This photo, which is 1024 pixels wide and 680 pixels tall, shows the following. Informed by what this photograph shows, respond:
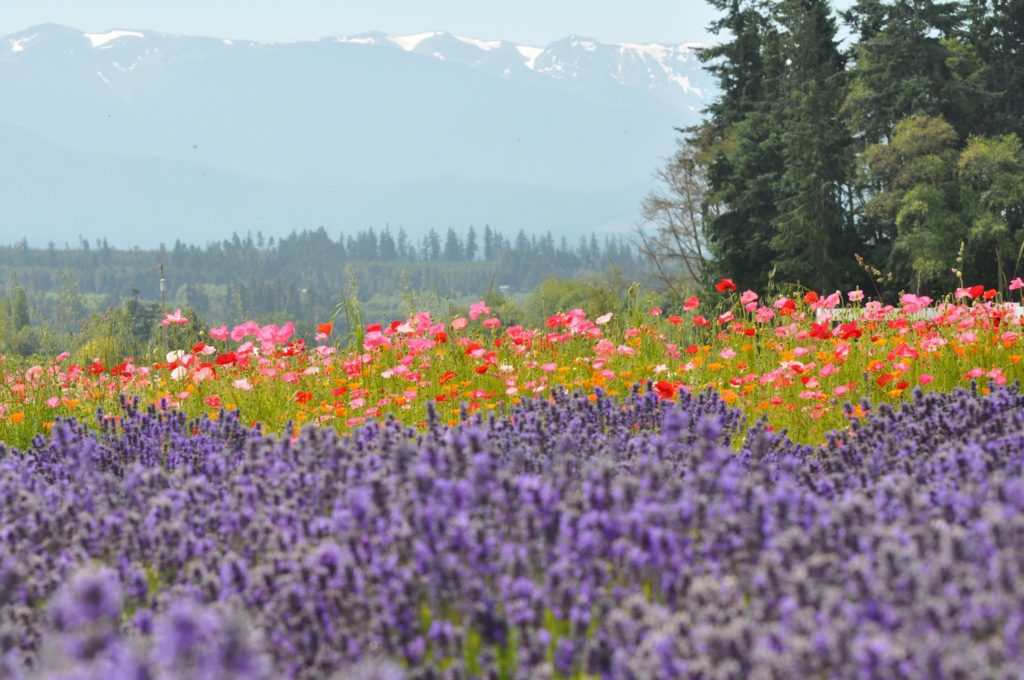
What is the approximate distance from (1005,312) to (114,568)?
335 inches

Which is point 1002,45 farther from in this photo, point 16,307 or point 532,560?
point 532,560

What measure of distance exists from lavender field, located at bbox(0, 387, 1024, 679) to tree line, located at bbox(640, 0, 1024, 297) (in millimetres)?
36999

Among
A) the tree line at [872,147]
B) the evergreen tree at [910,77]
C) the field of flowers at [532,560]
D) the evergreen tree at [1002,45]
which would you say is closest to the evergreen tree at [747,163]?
the tree line at [872,147]

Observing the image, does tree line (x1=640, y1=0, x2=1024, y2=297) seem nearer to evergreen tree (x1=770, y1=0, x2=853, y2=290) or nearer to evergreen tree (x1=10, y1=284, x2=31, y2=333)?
evergreen tree (x1=770, y1=0, x2=853, y2=290)

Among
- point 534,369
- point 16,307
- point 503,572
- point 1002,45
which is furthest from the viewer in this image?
point 1002,45

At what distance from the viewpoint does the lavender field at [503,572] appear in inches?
82.0

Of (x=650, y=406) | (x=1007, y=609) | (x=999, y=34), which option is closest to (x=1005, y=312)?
(x=650, y=406)

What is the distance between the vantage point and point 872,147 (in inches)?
1732

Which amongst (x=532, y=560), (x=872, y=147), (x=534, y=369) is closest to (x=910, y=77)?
(x=872, y=147)

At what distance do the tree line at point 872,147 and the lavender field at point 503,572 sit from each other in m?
37.0

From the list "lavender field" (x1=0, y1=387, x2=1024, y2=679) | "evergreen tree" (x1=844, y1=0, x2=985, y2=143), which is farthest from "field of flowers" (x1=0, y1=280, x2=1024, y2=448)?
"evergreen tree" (x1=844, y1=0, x2=985, y2=143)

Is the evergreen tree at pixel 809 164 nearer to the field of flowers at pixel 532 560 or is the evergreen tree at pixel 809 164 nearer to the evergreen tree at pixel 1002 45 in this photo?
the evergreen tree at pixel 1002 45

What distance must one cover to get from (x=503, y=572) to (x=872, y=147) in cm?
4504

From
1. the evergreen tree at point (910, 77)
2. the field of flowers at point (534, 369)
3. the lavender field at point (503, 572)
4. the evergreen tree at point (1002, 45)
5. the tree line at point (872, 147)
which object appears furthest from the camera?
the evergreen tree at point (1002, 45)
